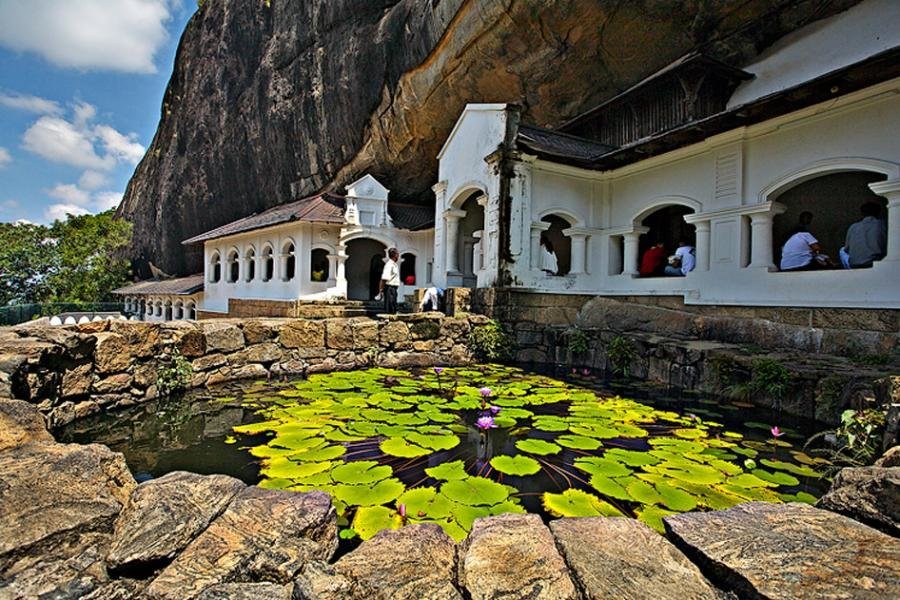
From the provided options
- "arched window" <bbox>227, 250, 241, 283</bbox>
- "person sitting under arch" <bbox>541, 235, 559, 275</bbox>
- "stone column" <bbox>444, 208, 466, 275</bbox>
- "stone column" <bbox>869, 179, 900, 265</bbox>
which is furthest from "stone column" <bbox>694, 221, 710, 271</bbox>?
"arched window" <bbox>227, 250, 241, 283</bbox>

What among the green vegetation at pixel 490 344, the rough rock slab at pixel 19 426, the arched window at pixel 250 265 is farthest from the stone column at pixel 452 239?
the arched window at pixel 250 265

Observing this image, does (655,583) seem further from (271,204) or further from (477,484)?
(271,204)

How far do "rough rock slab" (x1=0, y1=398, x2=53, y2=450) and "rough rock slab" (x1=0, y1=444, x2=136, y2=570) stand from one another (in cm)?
14

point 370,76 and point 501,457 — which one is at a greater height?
point 370,76

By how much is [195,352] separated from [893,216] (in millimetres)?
9984

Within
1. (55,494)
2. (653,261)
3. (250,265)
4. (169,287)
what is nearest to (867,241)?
(653,261)

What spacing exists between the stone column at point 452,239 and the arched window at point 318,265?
291 inches

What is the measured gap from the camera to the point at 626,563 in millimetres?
1436

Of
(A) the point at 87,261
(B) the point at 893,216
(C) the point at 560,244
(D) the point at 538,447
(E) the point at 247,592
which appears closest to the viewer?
(E) the point at 247,592

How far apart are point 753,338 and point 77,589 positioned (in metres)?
7.12

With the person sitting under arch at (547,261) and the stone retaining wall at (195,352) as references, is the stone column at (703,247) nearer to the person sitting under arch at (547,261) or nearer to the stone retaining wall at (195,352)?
the person sitting under arch at (547,261)

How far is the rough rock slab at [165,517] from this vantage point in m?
1.46

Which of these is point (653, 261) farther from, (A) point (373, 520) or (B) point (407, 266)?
(B) point (407, 266)

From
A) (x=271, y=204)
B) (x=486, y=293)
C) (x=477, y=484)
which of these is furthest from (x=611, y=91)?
(x=271, y=204)
